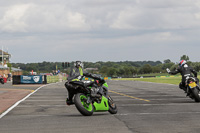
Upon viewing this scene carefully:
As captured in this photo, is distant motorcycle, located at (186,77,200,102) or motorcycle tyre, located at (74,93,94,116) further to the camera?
distant motorcycle, located at (186,77,200,102)

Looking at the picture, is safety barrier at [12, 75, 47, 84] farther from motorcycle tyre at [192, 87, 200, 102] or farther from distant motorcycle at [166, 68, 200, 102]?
motorcycle tyre at [192, 87, 200, 102]

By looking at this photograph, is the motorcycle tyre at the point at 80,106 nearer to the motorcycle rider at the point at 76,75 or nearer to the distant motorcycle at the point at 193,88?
the motorcycle rider at the point at 76,75

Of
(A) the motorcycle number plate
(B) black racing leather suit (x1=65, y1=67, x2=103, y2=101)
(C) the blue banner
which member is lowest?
(C) the blue banner

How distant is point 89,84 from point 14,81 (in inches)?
1637

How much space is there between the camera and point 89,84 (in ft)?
42.2

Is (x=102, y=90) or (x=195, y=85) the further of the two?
(x=195, y=85)

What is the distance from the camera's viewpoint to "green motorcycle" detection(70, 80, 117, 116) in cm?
1250

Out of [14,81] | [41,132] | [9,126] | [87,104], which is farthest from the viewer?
[14,81]

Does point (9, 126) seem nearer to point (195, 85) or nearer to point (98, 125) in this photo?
point (98, 125)

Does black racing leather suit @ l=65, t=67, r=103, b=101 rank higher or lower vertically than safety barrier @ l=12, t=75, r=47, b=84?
higher

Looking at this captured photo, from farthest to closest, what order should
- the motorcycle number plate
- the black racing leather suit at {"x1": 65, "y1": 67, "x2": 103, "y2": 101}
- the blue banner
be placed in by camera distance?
the blue banner → the motorcycle number plate → the black racing leather suit at {"x1": 65, "y1": 67, "x2": 103, "y2": 101}

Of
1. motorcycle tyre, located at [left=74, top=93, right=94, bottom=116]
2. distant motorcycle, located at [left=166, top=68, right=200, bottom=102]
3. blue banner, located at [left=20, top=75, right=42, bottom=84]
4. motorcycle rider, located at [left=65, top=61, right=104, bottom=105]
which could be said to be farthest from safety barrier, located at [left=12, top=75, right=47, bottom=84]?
motorcycle tyre, located at [left=74, top=93, right=94, bottom=116]

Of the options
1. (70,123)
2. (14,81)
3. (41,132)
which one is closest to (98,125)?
(70,123)

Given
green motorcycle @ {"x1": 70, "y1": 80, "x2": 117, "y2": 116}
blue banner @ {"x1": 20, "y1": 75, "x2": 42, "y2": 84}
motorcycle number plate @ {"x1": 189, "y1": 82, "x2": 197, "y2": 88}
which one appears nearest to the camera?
green motorcycle @ {"x1": 70, "y1": 80, "x2": 117, "y2": 116}
